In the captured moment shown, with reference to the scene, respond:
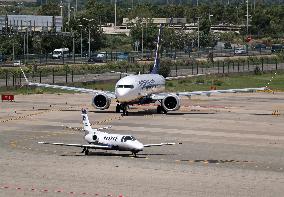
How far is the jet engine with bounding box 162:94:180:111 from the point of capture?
87.5 metres

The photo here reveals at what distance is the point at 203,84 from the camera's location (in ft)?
433

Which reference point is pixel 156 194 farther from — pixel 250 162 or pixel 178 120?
pixel 178 120

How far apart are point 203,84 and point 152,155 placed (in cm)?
7319

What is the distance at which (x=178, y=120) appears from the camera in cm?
8262

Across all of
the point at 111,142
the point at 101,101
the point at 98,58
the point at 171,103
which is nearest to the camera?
the point at 111,142

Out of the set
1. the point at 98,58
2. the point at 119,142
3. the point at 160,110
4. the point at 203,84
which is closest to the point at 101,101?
the point at 160,110

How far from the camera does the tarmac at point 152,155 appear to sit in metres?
47.3

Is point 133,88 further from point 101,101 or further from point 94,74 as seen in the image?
point 94,74

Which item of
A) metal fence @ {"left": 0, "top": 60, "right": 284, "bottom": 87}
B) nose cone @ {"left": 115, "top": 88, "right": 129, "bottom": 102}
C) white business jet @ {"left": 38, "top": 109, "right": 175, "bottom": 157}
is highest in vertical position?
nose cone @ {"left": 115, "top": 88, "right": 129, "bottom": 102}

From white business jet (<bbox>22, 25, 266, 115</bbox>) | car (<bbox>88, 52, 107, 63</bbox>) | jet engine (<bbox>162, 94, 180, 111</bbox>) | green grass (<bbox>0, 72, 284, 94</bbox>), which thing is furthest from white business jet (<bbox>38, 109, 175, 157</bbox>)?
car (<bbox>88, 52, 107, 63</bbox>)

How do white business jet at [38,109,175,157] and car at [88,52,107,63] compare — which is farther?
car at [88,52,107,63]

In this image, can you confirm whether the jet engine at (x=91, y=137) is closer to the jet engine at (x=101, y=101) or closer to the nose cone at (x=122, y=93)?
the nose cone at (x=122, y=93)

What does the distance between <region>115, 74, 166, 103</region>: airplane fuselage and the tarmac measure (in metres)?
1.98

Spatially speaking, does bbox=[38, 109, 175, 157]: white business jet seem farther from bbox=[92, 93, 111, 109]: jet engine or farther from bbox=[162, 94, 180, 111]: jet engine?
bbox=[92, 93, 111, 109]: jet engine
